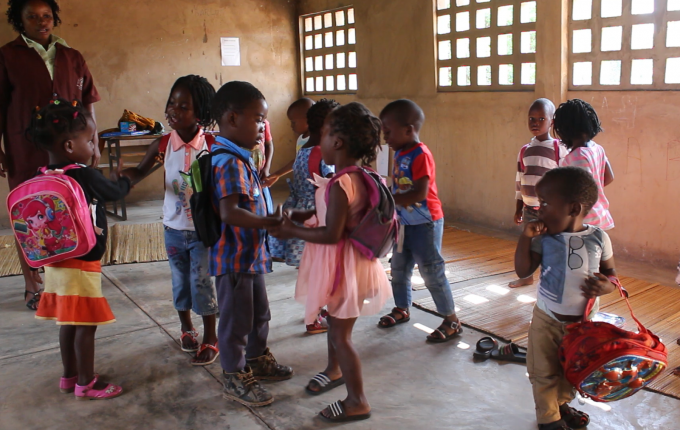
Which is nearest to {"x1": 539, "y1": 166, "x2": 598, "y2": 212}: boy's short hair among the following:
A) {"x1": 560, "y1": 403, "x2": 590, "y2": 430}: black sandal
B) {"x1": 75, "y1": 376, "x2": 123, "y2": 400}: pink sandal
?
{"x1": 560, "y1": 403, "x2": 590, "y2": 430}: black sandal

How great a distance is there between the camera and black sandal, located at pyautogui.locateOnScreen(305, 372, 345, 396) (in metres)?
A: 2.43

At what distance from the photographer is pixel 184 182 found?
104 inches

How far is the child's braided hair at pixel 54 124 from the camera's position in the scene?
229cm

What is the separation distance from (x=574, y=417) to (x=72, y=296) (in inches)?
76.6

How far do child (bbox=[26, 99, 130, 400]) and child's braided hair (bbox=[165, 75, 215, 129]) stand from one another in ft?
1.41

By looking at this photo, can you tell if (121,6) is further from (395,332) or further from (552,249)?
(552,249)

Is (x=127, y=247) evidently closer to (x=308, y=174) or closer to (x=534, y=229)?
(x=308, y=174)

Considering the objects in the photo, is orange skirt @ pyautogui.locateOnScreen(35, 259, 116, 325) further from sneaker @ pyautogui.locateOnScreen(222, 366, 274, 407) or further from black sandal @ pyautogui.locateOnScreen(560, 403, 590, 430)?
black sandal @ pyautogui.locateOnScreen(560, 403, 590, 430)

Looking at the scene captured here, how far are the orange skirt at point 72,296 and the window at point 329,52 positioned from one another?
514cm

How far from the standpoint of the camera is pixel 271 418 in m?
2.24

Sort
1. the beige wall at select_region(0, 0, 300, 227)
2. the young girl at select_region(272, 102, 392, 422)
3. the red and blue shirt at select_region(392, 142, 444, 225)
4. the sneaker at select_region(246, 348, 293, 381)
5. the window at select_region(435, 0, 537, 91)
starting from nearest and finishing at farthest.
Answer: the young girl at select_region(272, 102, 392, 422) → the sneaker at select_region(246, 348, 293, 381) → the red and blue shirt at select_region(392, 142, 444, 225) → the window at select_region(435, 0, 537, 91) → the beige wall at select_region(0, 0, 300, 227)

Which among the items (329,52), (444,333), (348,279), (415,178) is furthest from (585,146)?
(329,52)

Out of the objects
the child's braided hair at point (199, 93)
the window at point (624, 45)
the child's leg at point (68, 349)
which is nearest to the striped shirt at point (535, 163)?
the window at point (624, 45)

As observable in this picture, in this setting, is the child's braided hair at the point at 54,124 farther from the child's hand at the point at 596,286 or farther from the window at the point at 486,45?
the window at the point at 486,45
